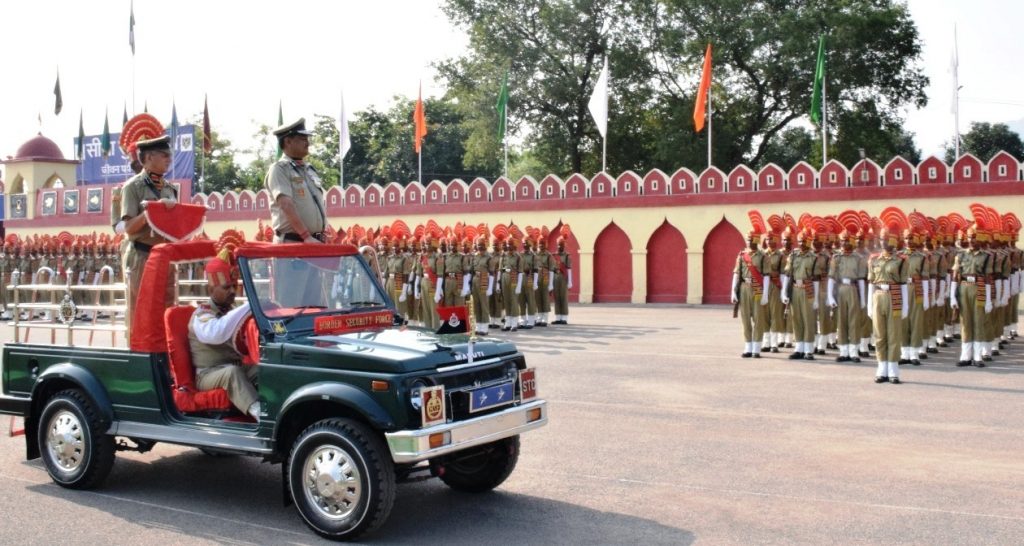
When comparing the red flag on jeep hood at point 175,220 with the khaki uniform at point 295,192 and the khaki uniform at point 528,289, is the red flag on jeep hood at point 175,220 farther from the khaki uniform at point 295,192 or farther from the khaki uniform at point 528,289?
the khaki uniform at point 528,289

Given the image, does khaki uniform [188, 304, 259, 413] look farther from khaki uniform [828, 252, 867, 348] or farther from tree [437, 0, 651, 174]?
tree [437, 0, 651, 174]

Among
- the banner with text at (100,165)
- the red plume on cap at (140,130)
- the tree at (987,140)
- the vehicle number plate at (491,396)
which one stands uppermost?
the tree at (987,140)

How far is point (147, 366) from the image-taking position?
7020 mm

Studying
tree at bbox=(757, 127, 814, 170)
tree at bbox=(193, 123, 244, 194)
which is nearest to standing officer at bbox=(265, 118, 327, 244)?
tree at bbox=(757, 127, 814, 170)

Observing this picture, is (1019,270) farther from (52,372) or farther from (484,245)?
(52,372)

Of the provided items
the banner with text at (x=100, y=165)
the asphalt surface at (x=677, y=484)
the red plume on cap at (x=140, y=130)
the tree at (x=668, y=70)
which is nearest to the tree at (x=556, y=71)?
the tree at (x=668, y=70)

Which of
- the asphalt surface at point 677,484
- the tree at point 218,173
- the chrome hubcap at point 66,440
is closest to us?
the asphalt surface at point 677,484

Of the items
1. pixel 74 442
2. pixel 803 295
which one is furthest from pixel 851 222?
pixel 74 442

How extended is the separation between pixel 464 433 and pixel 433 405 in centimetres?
28

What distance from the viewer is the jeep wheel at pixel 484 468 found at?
691 cm

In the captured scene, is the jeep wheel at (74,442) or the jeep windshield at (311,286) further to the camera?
the jeep wheel at (74,442)

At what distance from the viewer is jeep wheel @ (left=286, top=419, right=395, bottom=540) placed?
5785mm

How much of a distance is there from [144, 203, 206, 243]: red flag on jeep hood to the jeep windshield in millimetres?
1551

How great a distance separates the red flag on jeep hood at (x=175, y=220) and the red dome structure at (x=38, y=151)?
4135 cm
